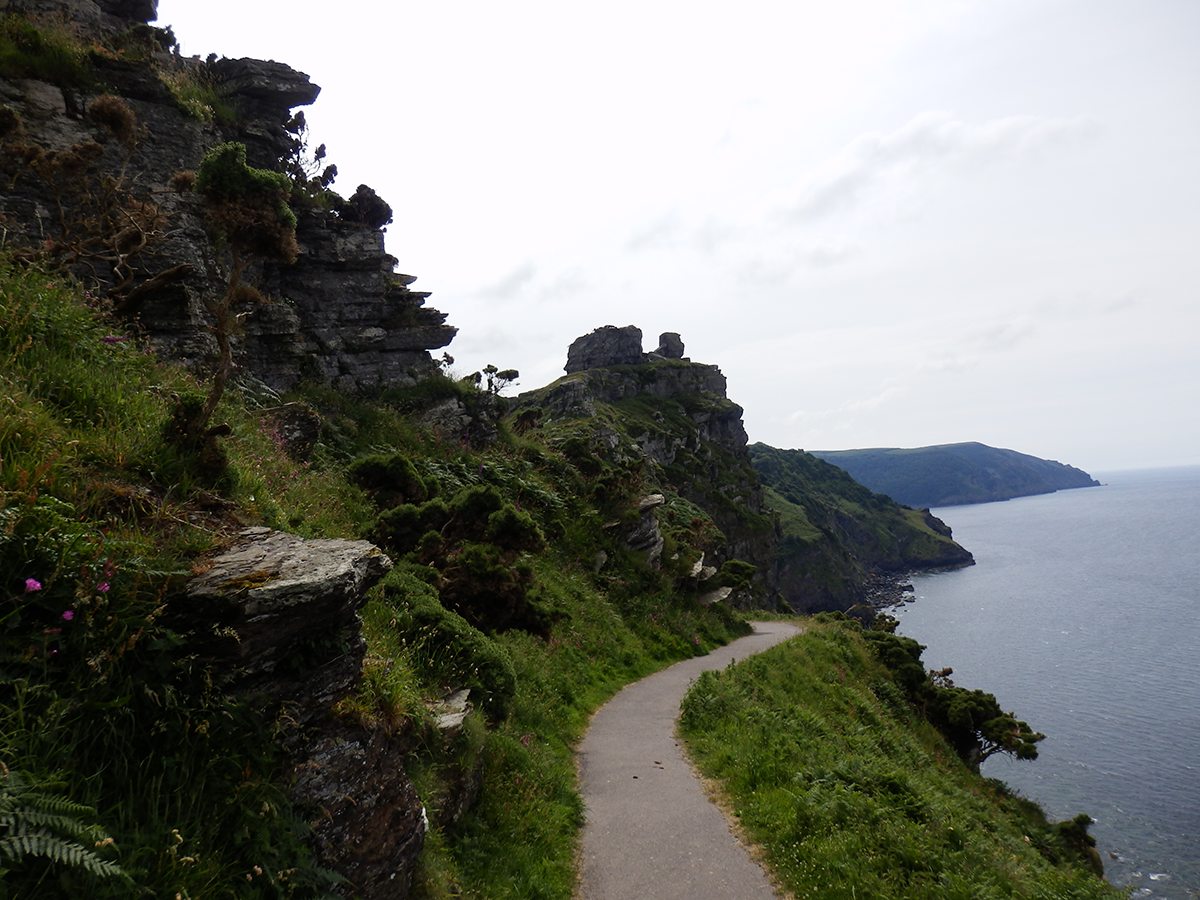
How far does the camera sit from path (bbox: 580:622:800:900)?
26.8 feet

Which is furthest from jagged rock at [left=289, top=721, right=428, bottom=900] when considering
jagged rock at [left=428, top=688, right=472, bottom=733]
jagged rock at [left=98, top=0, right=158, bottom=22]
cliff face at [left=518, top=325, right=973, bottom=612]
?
jagged rock at [left=98, top=0, right=158, bottom=22]

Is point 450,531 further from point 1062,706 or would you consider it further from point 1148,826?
point 1062,706

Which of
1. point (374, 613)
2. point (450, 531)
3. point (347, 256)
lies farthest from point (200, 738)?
point (347, 256)

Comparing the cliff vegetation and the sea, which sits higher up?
the cliff vegetation

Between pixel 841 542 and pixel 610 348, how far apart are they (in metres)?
87.8

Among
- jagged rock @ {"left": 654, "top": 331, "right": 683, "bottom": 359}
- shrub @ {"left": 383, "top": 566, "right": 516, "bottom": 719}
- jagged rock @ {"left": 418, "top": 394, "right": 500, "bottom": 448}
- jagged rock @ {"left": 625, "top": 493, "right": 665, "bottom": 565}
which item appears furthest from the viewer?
jagged rock @ {"left": 654, "top": 331, "right": 683, "bottom": 359}

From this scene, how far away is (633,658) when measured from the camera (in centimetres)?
2027

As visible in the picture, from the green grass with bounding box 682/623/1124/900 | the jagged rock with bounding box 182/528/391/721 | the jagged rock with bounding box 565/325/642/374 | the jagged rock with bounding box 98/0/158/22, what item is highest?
the jagged rock with bounding box 565/325/642/374

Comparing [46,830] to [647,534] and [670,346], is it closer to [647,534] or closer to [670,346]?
[647,534]

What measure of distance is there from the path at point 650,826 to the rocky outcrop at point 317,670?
404 centimetres

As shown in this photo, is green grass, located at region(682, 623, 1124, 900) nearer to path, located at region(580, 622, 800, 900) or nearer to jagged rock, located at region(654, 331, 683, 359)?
path, located at region(580, 622, 800, 900)

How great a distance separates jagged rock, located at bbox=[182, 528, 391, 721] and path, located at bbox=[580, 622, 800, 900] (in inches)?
219

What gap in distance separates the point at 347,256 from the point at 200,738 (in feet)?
88.5

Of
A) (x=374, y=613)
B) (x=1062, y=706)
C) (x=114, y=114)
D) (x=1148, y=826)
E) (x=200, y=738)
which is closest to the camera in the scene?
(x=200, y=738)
